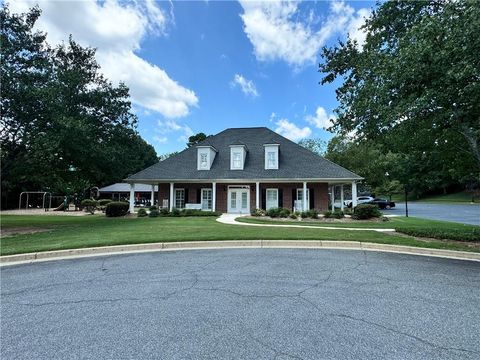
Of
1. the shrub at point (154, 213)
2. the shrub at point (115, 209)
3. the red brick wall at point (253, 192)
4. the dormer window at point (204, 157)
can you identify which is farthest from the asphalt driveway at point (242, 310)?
the dormer window at point (204, 157)

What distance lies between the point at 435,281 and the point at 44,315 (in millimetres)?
6748

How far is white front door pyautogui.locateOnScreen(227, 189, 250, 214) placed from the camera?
77.5ft

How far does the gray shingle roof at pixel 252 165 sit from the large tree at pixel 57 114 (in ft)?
18.0

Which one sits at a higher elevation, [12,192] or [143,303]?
[12,192]

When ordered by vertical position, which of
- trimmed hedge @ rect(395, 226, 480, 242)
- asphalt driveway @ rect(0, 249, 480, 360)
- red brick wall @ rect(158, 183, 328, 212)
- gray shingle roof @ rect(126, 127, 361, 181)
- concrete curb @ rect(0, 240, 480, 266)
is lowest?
asphalt driveway @ rect(0, 249, 480, 360)

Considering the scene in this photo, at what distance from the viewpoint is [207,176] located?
75.8ft

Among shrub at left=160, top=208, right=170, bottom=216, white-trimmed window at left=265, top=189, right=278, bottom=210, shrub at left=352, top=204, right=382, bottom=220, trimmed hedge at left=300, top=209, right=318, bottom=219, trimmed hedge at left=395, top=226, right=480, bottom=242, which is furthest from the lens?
white-trimmed window at left=265, top=189, right=278, bottom=210

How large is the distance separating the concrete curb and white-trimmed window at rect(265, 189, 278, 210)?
1368cm

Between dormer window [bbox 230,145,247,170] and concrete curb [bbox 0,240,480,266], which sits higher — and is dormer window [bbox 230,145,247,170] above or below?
above

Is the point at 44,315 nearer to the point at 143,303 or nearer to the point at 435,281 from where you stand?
the point at 143,303

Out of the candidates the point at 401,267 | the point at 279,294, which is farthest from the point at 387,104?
the point at 279,294

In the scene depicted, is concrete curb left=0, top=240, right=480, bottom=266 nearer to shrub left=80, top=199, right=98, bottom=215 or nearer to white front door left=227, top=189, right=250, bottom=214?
white front door left=227, top=189, right=250, bottom=214

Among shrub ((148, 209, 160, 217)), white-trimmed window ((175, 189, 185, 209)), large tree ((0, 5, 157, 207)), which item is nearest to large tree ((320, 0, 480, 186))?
large tree ((0, 5, 157, 207))

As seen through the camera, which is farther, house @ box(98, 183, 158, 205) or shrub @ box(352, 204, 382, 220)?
house @ box(98, 183, 158, 205)
